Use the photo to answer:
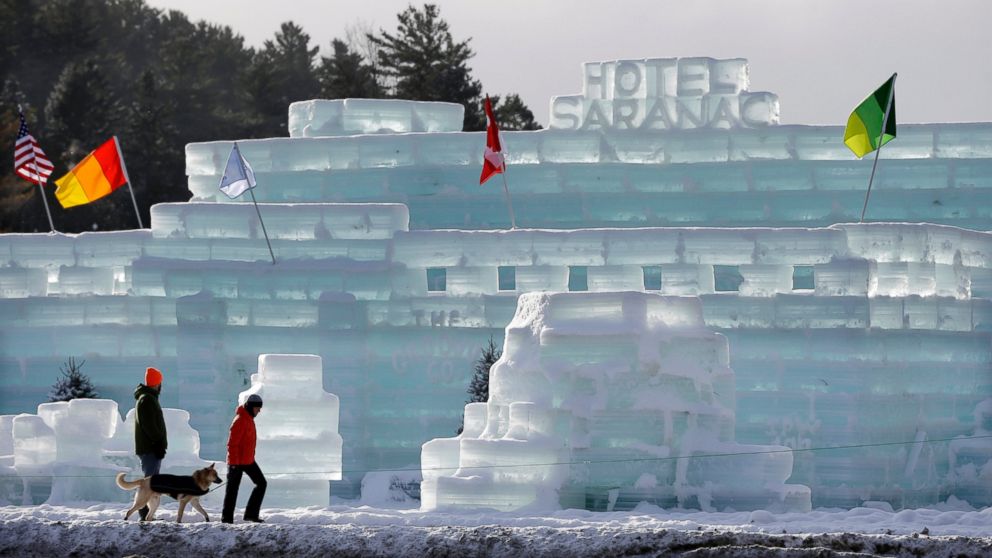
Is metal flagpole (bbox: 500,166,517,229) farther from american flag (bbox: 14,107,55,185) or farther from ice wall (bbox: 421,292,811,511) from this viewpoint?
american flag (bbox: 14,107,55,185)

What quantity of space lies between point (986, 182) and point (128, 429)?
13.4 metres

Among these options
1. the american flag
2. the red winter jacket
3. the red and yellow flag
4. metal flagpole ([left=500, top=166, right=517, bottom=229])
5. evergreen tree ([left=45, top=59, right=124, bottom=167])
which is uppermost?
evergreen tree ([left=45, top=59, right=124, bottom=167])

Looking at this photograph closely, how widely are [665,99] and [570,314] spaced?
832 cm

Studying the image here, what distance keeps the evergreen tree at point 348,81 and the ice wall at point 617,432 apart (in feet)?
136

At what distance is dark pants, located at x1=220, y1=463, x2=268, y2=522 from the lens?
70.0 ft

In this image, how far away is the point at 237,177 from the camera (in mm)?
30172

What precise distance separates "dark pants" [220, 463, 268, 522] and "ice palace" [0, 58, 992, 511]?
123 inches

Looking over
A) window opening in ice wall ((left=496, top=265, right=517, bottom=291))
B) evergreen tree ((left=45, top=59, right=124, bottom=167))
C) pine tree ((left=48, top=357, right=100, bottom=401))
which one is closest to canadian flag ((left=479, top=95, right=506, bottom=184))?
window opening in ice wall ((left=496, top=265, right=517, bottom=291))

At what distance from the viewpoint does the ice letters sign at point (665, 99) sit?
3186 cm

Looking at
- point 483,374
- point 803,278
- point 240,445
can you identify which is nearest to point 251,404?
point 240,445

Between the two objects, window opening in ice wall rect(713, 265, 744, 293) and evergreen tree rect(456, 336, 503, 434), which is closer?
evergreen tree rect(456, 336, 503, 434)

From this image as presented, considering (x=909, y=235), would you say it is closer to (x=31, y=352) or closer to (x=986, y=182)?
(x=986, y=182)

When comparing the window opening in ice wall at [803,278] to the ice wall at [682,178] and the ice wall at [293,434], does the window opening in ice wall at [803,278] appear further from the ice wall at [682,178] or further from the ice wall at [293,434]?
the ice wall at [293,434]

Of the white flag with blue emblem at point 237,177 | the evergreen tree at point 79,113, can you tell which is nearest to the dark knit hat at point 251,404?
the white flag with blue emblem at point 237,177
